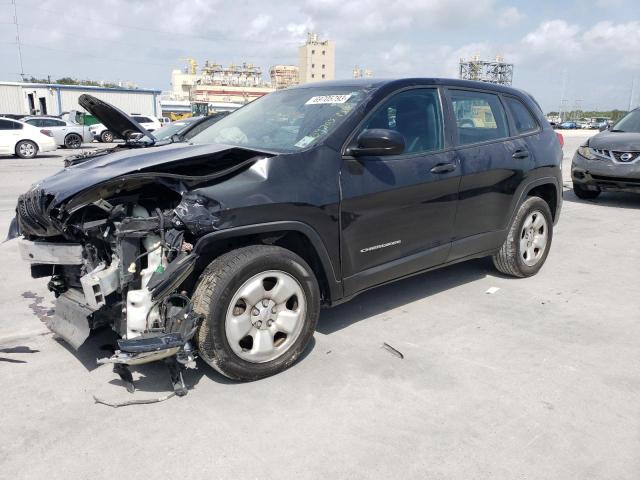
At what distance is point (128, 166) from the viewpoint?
2971 millimetres

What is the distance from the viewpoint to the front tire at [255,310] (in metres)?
2.88

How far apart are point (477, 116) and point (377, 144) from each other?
1609 mm

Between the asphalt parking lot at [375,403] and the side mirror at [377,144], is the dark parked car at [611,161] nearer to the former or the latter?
the asphalt parking lot at [375,403]

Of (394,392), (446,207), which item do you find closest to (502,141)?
(446,207)

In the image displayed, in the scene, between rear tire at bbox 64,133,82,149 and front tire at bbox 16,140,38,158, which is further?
rear tire at bbox 64,133,82,149

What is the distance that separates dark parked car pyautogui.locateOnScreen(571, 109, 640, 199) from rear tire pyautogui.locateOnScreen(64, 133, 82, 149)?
22.4 metres

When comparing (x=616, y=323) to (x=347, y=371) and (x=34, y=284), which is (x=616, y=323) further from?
(x=34, y=284)

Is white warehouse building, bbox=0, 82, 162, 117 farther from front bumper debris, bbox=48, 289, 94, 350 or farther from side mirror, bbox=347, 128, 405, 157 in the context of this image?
side mirror, bbox=347, 128, 405, 157

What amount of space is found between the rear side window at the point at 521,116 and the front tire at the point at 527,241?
0.67 m

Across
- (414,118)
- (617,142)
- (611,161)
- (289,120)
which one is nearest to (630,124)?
(617,142)

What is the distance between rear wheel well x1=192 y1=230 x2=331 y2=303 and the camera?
307cm

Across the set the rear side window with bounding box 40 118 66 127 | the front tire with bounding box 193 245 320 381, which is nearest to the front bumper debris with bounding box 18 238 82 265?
the front tire with bounding box 193 245 320 381

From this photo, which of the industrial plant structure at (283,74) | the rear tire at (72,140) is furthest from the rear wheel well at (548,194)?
the industrial plant structure at (283,74)

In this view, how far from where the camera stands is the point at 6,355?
11.5 ft
